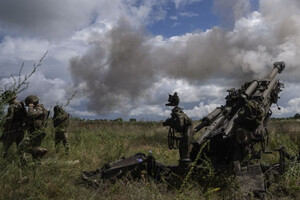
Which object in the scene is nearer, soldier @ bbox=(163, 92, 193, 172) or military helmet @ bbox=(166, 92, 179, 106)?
soldier @ bbox=(163, 92, 193, 172)

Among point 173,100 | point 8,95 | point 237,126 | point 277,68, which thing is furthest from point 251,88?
point 8,95

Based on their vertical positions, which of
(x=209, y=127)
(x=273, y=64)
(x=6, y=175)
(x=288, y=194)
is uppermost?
(x=273, y=64)

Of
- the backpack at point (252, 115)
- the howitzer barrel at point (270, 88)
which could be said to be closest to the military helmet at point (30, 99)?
the backpack at point (252, 115)

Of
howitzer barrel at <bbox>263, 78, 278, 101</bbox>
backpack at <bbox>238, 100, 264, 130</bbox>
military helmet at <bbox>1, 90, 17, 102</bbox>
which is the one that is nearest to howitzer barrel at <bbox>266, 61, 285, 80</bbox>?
howitzer barrel at <bbox>263, 78, 278, 101</bbox>

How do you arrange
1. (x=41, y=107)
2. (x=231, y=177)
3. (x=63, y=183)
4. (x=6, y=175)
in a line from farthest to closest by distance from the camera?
(x=41, y=107)
(x=231, y=177)
(x=63, y=183)
(x=6, y=175)

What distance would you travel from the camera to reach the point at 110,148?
9.73 metres

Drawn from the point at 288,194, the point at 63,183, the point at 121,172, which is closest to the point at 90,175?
the point at 121,172

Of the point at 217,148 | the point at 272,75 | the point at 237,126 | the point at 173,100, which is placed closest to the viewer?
the point at 237,126

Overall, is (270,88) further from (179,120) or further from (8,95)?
(8,95)

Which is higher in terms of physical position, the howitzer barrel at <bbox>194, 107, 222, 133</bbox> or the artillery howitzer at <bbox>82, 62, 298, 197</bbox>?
the howitzer barrel at <bbox>194, 107, 222, 133</bbox>

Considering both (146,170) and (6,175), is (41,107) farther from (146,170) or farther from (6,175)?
(6,175)

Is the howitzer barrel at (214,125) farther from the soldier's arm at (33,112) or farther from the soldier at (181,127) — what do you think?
the soldier's arm at (33,112)

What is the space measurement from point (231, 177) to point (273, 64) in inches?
217

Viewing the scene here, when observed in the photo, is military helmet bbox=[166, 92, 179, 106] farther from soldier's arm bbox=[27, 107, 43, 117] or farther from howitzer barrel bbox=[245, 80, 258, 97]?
soldier's arm bbox=[27, 107, 43, 117]
